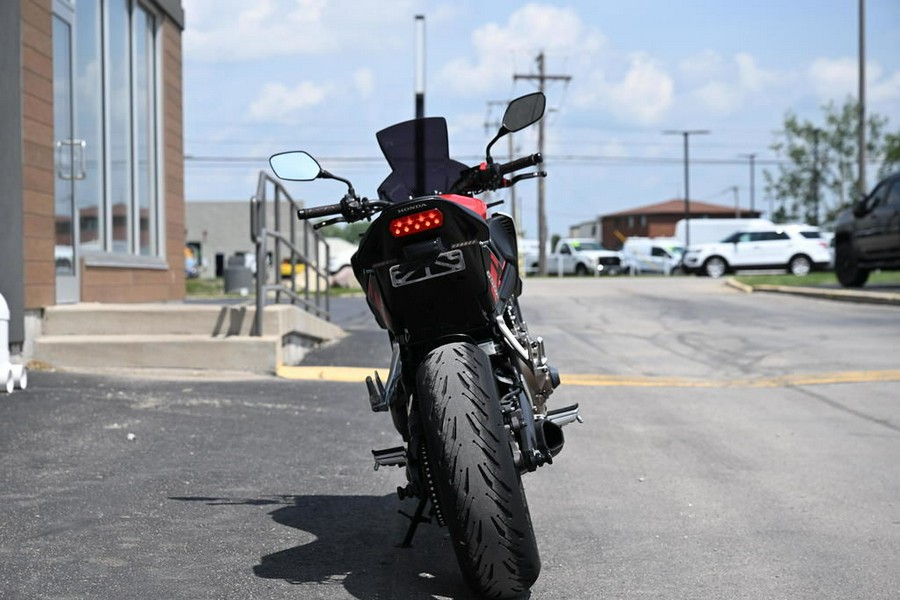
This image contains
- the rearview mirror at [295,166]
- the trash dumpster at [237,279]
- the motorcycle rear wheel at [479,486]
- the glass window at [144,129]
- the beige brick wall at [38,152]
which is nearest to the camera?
the motorcycle rear wheel at [479,486]

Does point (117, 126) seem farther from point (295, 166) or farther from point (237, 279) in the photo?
point (237, 279)

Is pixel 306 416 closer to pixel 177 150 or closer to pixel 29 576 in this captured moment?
pixel 29 576

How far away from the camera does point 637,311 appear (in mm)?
17219

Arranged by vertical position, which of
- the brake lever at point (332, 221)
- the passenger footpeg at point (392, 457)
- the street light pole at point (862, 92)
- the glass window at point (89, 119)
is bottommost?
the passenger footpeg at point (392, 457)

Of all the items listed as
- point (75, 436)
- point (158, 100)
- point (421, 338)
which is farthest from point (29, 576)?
point (158, 100)

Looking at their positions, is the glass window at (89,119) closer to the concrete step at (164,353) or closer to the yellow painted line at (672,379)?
the concrete step at (164,353)

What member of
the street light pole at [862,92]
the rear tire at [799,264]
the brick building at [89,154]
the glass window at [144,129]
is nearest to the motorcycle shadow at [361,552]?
the brick building at [89,154]

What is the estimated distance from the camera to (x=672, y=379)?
384 inches

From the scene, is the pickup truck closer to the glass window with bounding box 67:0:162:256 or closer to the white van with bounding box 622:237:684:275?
the white van with bounding box 622:237:684:275

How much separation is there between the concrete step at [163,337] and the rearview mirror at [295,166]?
16.2 feet

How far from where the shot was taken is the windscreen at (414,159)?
14.4 ft

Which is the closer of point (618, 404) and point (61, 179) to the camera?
point (618, 404)

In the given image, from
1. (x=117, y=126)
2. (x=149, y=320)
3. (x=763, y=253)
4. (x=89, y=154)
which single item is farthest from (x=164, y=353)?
(x=763, y=253)

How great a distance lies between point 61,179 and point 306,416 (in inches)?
153
